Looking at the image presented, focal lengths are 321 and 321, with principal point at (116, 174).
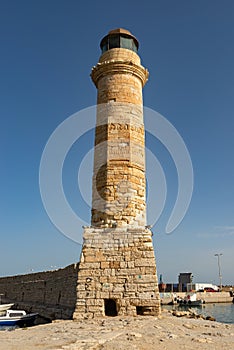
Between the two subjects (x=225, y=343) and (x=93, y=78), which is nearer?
(x=225, y=343)

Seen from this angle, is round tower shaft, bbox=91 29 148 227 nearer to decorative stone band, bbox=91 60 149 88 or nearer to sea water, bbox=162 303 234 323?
decorative stone band, bbox=91 60 149 88

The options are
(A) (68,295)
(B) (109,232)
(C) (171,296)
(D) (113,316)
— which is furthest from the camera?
(C) (171,296)

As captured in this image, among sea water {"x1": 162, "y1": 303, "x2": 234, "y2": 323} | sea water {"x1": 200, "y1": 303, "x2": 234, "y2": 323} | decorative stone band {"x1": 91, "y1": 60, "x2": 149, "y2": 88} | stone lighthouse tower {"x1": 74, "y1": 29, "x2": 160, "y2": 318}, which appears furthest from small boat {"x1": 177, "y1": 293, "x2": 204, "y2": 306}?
decorative stone band {"x1": 91, "y1": 60, "x2": 149, "y2": 88}

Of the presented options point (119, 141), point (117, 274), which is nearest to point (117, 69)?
point (119, 141)

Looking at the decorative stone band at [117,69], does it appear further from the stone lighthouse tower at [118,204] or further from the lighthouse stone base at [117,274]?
the lighthouse stone base at [117,274]

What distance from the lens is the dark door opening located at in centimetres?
884

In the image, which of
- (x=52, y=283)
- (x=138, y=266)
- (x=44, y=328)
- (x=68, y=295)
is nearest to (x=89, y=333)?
(x=44, y=328)

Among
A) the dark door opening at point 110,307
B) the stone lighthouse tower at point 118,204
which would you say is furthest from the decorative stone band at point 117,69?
the dark door opening at point 110,307

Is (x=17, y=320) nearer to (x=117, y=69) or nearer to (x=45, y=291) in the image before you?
(x=45, y=291)

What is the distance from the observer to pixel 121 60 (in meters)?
11.3

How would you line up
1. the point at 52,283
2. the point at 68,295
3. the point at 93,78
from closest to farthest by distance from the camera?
the point at 68,295
the point at 93,78
the point at 52,283

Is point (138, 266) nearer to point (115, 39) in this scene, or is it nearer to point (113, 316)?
point (113, 316)

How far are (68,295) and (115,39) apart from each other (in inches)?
382

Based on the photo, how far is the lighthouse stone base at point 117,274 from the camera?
857 centimetres
